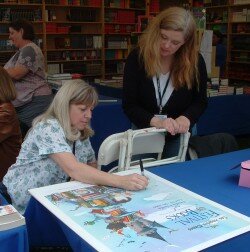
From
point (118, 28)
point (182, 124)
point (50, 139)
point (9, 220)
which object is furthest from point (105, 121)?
point (118, 28)

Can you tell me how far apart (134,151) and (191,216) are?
71cm

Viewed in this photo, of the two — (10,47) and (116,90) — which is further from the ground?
(10,47)

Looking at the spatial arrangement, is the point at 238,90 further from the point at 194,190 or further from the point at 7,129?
the point at 194,190

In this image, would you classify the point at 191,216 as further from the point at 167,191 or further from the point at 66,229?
the point at 66,229

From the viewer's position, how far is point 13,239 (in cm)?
111

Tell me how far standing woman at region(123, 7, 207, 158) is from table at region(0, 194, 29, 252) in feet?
2.76

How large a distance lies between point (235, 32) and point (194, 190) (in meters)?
7.41

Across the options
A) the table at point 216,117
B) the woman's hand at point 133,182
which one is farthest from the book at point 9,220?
the table at point 216,117

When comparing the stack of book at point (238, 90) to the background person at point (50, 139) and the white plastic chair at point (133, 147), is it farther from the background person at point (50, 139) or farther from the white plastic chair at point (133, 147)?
the background person at point (50, 139)

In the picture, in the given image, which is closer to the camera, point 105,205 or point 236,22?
point 105,205

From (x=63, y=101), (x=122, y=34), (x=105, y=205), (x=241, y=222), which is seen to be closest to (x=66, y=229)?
(x=105, y=205)

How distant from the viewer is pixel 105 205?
1141 millimetres

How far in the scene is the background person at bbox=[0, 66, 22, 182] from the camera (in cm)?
218

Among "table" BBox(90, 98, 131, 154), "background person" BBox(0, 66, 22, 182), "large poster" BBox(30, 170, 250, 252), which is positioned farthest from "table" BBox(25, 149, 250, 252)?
"table" BBox(90, 98, 131, 154)
